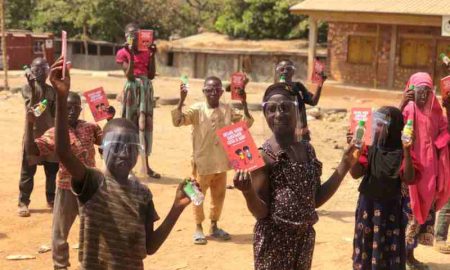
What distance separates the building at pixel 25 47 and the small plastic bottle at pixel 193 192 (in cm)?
3115

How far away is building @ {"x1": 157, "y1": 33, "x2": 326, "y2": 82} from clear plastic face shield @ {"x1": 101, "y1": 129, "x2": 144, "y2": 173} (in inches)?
910

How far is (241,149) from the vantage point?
3.13 metres

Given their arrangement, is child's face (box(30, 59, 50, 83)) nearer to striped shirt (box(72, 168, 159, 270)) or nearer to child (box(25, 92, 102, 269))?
child (box(25, 92, 102, 269))

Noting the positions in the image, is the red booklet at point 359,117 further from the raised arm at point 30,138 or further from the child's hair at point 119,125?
the raised arm at point 30,138

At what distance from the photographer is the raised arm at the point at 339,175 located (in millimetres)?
3498

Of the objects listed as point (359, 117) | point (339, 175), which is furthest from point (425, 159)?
point (339, 175)

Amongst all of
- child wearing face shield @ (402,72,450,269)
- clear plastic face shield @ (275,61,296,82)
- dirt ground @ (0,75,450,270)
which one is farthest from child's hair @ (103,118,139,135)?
clear plastic face shield @ (275,61,296,82)

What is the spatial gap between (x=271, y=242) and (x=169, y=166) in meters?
6.76

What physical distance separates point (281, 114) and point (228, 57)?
2456 cm

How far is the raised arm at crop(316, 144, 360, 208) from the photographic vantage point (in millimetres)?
3498

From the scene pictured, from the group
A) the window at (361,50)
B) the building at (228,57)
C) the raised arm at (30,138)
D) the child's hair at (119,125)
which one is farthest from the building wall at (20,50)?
the child's hair at (119,125)

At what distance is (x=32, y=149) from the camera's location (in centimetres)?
462

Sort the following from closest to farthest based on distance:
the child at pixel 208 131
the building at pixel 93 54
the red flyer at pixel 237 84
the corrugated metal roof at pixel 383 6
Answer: the child at pixel 208 131 → the red flyer at pixel 237 84 → the corrugated metal roof at pixel 383 6 → the building at pixel 93 54

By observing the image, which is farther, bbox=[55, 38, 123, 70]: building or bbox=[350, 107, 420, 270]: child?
bbox=[55, 38, 123, 70]: building
